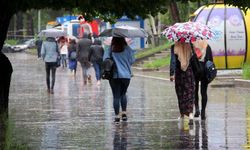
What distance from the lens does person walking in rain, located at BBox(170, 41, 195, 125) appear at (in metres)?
14.9

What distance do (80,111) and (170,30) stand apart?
3.98m

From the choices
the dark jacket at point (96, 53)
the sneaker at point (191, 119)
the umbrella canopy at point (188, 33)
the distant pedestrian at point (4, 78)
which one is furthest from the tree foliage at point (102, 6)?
the dark jacket at point (96, 53)

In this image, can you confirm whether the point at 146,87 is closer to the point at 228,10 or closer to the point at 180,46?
the point at 228,10

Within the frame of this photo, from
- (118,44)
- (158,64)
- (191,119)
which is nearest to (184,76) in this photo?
(191,119)

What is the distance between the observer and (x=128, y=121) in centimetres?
1561

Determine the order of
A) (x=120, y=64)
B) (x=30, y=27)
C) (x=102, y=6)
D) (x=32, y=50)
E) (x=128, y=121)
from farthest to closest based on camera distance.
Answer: (x=30, y=27)
(x=32, y=50)
(x=128, y=121)
(x=120, y=64)
(x=102, y=6)

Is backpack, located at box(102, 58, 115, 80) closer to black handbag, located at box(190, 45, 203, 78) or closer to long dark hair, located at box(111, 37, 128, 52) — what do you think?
long dark hair, located at box(111, 37, 128, 52)

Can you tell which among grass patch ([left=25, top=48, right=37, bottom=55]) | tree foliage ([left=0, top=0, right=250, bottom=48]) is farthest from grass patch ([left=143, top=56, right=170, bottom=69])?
grass patch ([left=25, top=48, right=37, bottom=55])

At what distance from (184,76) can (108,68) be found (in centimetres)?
145

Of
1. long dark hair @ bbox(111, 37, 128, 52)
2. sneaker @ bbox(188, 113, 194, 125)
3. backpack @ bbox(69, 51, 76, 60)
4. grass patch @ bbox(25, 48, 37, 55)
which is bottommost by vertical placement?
grass patch @ bbox(25, 48, 37, 55)

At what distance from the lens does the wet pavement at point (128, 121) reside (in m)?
12.2

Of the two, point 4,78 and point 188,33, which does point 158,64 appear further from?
point 4,78

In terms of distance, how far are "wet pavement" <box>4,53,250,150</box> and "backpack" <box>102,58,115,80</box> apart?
36.7 inches

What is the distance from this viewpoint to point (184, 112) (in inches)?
591
